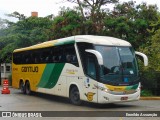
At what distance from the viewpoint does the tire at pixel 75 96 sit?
17.6m

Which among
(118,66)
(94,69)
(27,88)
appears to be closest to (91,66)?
(94,69)

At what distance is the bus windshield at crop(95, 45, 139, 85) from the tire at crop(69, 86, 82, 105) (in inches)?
86.1

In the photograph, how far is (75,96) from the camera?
17859mm

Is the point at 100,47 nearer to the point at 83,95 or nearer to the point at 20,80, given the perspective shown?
the point at 83,95

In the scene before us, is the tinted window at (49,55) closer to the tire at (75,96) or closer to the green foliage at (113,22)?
the tire at (75,96)

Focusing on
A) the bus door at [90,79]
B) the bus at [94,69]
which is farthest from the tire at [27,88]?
the bus door at [90,79]

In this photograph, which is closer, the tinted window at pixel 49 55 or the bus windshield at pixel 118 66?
the bus windshield at pixel 118 66

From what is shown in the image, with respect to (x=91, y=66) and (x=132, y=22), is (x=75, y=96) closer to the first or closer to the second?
(x=91, y=66)

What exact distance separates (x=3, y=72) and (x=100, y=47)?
43960 millimetres

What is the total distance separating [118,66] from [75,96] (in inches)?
115

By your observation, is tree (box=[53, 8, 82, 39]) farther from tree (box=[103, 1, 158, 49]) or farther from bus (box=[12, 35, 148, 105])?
bus (box=[12, 35, 148, 105])

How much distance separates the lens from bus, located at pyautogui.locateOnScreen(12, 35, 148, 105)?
15969 mm

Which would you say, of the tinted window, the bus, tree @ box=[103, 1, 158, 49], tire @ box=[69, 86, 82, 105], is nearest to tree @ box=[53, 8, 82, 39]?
tree @ box=[103, 1, 158, 49]

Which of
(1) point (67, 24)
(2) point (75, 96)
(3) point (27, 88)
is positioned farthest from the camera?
(1) point (67, 24)
